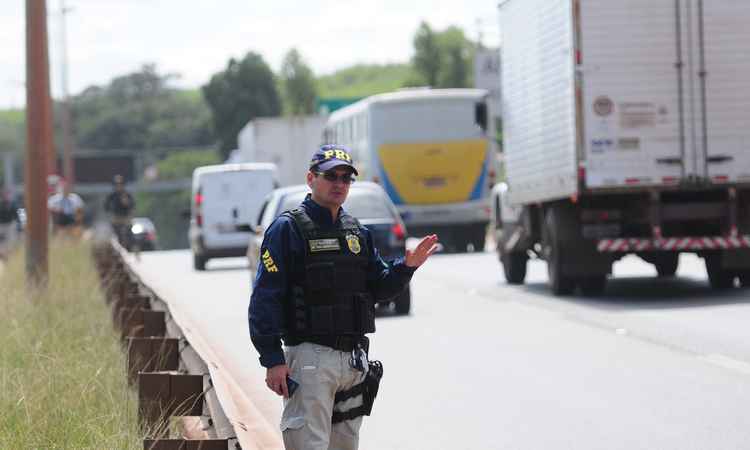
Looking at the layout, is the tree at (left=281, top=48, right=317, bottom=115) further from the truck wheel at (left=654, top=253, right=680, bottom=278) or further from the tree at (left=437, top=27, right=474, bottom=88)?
the truck wheel at (left=654, top=253, right=680, bottom=278)

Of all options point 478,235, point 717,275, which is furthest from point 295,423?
point 478,235

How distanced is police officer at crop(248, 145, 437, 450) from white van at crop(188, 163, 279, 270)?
85.0 feet

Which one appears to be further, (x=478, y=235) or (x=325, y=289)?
(x=478, y=235)

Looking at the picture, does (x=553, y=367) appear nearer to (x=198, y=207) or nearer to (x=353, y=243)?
(x=353, y=243)

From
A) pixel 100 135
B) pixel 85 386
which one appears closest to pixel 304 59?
pixel 100 135

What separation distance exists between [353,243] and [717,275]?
47.7ft

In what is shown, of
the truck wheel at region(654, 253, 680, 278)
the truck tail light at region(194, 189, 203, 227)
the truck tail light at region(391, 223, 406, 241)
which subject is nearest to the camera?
the truck tail light at region(391, 223, 406, 241)

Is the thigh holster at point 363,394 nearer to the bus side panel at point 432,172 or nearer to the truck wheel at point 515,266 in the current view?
the truck wheel at point 515,266

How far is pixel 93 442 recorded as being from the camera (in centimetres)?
692

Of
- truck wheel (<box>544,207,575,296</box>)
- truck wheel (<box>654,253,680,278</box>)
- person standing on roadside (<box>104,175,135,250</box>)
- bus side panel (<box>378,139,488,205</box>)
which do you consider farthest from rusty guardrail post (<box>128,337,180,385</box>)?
bus side panel (<box>378,139,488,205</box>)

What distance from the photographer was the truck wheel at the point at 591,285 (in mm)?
20109

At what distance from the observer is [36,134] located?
18.5m

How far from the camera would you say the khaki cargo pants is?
229 inches

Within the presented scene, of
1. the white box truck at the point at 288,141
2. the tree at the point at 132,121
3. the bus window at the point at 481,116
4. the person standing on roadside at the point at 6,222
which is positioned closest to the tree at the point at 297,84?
the tree at the point at 132,121
